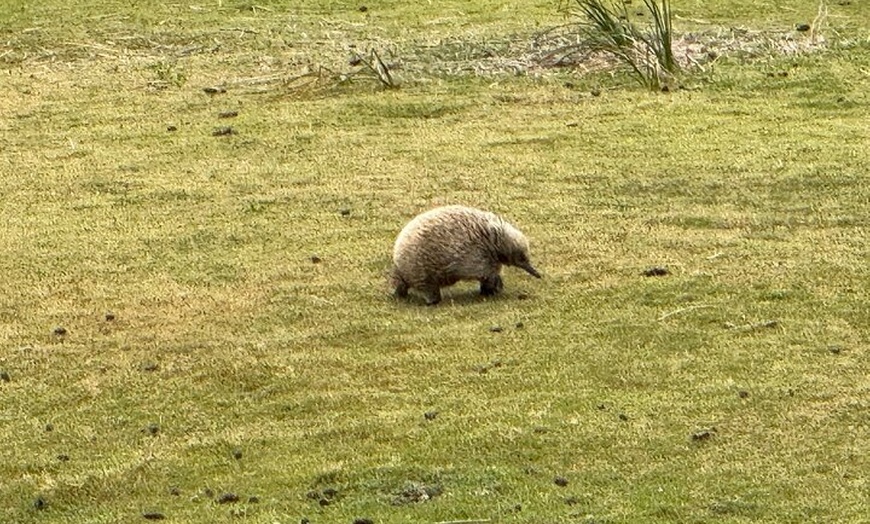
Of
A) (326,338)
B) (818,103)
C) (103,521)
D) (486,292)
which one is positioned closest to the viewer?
(103,521)

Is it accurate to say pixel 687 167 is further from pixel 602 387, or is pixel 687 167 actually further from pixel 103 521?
pixel 103 521

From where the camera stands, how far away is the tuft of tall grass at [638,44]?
1293 centimetres

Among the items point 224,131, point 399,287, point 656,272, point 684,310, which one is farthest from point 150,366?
point 224,131

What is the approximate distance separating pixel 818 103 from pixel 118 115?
4.74 metres

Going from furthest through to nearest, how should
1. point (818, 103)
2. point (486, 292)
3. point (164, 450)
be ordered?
point (818, 103)
point (486, 292)
point (164, 450)

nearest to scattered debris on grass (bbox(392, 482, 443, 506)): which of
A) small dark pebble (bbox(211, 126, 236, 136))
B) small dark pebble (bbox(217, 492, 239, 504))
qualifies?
small dark pebble (bbox(217, 492, 239, 504))

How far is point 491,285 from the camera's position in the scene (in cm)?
929

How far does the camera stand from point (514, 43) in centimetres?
1437

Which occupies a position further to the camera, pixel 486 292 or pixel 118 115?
pixel 118 115

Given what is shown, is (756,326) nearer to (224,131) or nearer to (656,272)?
(656,272)

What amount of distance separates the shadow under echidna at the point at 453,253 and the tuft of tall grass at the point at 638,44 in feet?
12.4

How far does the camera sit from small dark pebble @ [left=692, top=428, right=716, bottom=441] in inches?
285

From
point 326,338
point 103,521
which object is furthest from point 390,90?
point 103,521

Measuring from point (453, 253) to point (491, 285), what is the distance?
259 millimetres
